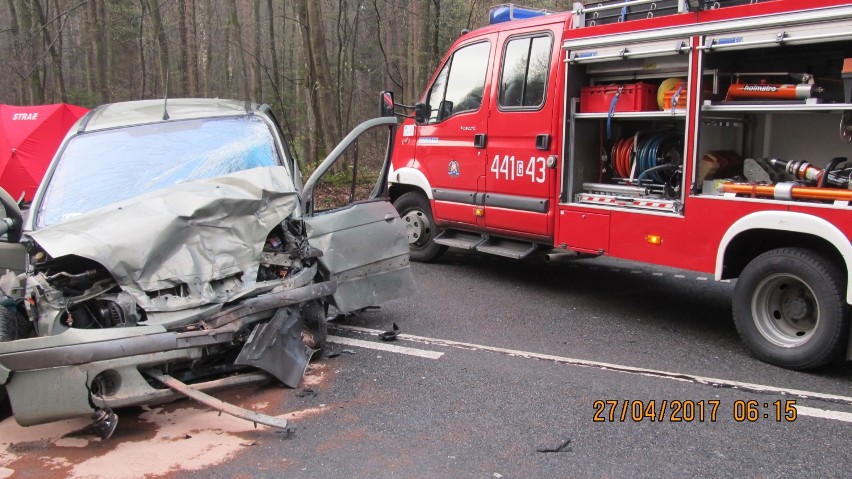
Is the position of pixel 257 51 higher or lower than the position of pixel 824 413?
higher

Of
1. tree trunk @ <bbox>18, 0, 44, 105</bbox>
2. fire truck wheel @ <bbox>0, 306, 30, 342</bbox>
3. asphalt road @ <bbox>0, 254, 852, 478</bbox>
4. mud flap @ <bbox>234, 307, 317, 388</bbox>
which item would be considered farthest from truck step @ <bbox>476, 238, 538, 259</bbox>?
tree trunk @ <bbox>18, 0, 44, 105</bbox>

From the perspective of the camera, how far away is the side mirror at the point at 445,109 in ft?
26.2

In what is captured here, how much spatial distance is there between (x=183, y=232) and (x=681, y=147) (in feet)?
14.4

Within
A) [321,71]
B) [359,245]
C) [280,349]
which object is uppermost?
[321,71]

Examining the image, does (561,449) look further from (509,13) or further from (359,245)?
(509,13)

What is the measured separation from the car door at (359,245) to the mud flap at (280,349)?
65 centimetres

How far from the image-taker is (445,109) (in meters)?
8.08

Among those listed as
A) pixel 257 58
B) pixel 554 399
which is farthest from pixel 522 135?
pixel 257 58

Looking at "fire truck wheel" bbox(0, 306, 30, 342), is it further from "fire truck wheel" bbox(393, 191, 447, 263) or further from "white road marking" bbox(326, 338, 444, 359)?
"fire truck wheel" bbox(393, 191, 447, 263)

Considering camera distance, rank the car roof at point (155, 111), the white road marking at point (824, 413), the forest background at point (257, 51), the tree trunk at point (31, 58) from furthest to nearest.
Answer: the tree trunk at point (31, 58)
the forest background at point (257, 51)
the car roof at point (155, 111)
the white road marking at point (824, 413)

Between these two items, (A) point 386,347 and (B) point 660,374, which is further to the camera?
(A) point 386,347

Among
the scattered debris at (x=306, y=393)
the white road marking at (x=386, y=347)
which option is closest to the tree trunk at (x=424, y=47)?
the white road marking at (x=386, y=347)

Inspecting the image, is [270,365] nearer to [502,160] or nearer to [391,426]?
[391,426]

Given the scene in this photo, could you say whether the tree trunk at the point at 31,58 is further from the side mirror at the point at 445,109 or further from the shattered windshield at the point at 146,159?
the shattered windshield at the point at 146,159
